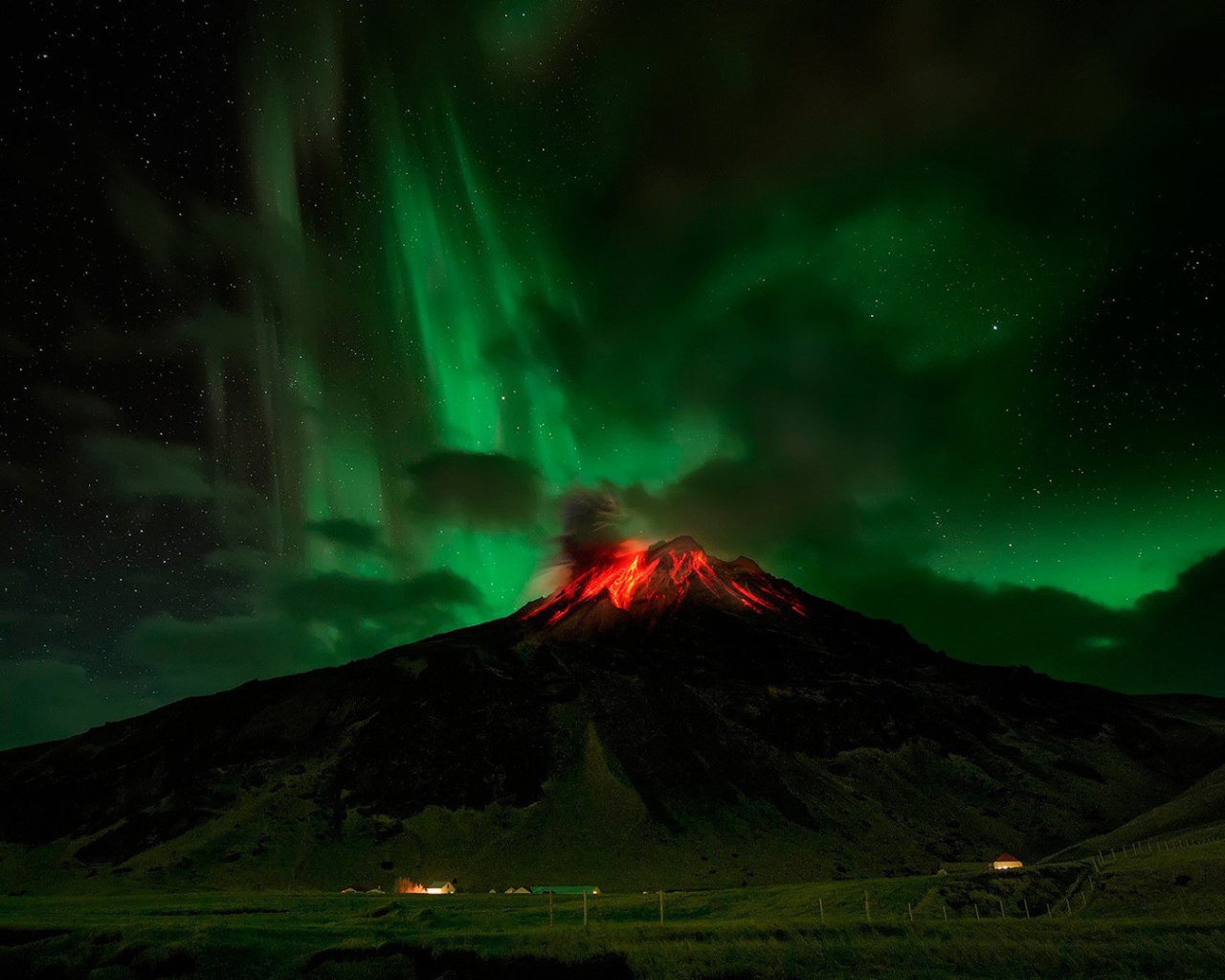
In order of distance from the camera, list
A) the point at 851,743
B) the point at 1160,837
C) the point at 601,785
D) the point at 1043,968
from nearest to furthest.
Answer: the point at 1043,968 → the point at 1160,837 → the point at 601,785 → the point at 851,743

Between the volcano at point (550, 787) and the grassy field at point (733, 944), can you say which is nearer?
the grassy field at point (733, 944)

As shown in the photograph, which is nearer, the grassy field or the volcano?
the grassy field

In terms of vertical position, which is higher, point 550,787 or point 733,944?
point 733,944

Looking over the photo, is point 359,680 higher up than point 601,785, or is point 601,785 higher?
point 359,680

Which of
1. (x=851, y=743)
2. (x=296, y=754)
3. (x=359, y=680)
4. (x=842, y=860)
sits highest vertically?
(x=359, y=680)

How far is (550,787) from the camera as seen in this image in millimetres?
153500

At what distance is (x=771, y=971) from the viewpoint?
108 ft

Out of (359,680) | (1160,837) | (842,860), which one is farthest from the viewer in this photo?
(359,680)

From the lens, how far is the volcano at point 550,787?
124m

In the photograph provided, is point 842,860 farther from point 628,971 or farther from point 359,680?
point 359,680

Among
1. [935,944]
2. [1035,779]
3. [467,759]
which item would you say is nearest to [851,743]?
[1035,779]

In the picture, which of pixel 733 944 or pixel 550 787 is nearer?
pixel 733 944

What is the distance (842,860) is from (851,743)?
5704 cm

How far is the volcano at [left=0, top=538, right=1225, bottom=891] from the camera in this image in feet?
408
